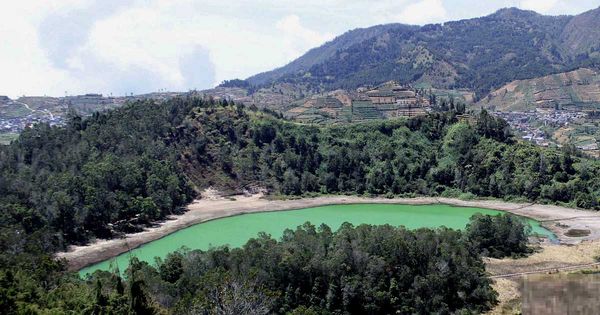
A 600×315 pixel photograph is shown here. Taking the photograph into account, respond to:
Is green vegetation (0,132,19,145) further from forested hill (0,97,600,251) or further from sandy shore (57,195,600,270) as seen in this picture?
sandy shore (57,195,600,270)

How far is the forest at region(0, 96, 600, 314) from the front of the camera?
27422 millimetres

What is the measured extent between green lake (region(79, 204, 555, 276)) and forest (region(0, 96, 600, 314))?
5.30 meters

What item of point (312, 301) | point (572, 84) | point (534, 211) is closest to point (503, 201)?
point (534, 211)

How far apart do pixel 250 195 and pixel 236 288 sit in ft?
156

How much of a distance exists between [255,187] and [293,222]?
609 inches

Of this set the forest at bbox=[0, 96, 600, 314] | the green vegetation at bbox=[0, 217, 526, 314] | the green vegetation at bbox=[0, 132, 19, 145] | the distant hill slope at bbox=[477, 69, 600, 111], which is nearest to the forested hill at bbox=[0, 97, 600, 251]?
the forest at bbox=[0, 96, 600, 314]

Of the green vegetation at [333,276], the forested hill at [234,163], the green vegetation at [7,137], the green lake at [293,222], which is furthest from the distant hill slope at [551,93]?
the green vegetation at [7,137]

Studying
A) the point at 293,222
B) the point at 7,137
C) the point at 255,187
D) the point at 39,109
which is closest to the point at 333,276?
the point at 293,222

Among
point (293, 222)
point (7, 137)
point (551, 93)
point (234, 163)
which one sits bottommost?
point (293, 222)

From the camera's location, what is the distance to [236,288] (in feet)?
69.6

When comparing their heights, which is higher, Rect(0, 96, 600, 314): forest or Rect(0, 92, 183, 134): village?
Rect(0, 92, 183, 134): village

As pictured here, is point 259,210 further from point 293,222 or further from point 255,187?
point 255,187

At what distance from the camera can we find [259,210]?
6112 cm

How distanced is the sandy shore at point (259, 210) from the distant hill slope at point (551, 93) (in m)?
83.5
